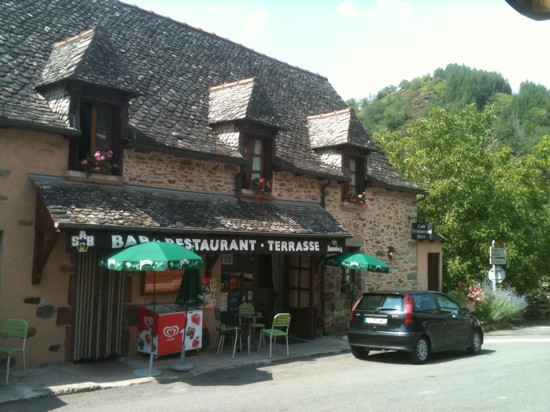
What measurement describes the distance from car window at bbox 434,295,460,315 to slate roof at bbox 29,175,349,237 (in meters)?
2.86

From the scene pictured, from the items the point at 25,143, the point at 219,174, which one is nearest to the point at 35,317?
the point at 25,143

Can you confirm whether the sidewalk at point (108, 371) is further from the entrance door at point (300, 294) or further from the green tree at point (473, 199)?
the green tree at point (473, 199)

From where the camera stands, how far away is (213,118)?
13148mm

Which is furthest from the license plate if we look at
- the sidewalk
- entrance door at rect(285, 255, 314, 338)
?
entrance door at rect(285, 255, 314, 338)

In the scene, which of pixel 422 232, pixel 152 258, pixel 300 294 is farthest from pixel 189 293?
pixel 422 232

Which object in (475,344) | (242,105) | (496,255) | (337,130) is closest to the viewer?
(475,344)

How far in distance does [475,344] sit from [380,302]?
2.87 m

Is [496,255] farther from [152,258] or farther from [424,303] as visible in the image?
[152,258]

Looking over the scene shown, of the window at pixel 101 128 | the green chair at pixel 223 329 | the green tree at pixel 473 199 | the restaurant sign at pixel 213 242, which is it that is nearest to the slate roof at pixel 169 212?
the restaurant sign at pixel 213 242

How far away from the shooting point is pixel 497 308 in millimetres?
17672

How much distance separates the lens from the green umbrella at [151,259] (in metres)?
8.31

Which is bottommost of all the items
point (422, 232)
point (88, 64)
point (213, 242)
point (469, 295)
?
point (469, 295)

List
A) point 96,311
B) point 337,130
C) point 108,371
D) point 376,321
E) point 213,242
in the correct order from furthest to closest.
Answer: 1. point 337,130
2. point 376,321
3. point 213,242
4. point 96,311
5. point 108,371

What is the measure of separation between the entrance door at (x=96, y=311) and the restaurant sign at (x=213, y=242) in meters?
0.94
